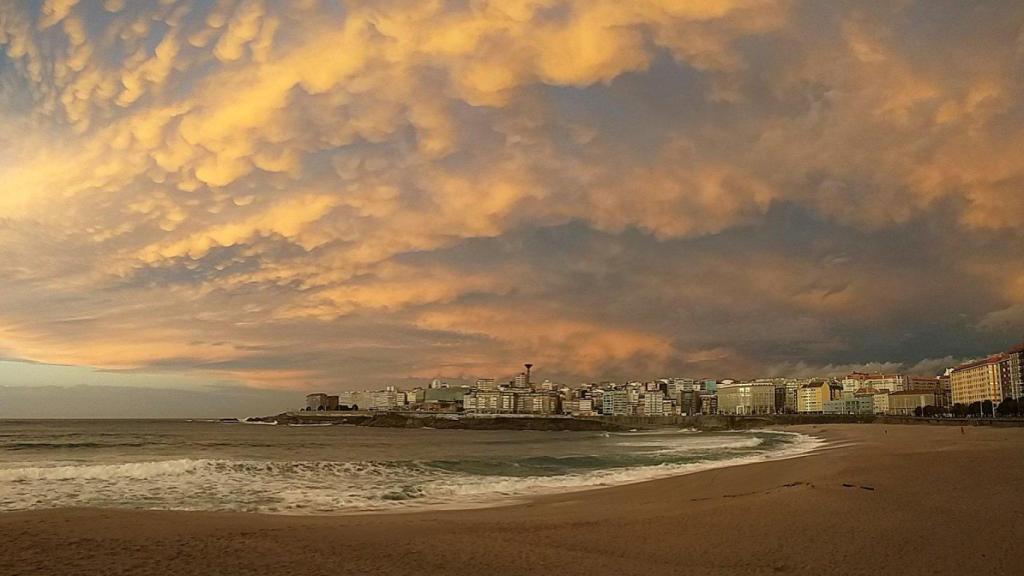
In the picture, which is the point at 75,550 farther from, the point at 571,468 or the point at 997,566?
the point at 571,468

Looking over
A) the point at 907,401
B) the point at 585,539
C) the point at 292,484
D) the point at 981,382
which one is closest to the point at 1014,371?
the point at 981,382

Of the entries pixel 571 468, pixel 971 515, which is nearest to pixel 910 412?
pixel 571 468

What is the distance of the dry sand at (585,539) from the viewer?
6219 millimetres

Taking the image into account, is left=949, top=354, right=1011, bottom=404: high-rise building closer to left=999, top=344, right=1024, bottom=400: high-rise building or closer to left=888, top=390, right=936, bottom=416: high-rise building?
left=999, top=344, right=1024, bottom=400: high-rise building

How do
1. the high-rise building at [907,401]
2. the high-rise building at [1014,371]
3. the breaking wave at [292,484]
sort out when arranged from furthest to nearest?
the high-rise building at [907,401], the high-rise building at [1014,371], the breaking wave at [292,484]

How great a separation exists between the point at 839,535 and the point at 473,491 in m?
10.4

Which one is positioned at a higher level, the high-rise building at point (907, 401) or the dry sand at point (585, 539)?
the dry sand at point (585, 539)

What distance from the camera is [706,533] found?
7824 millimetres

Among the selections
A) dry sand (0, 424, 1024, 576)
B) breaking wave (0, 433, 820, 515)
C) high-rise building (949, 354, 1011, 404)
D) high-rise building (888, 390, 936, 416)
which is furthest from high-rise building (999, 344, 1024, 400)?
dry sand (0, 424, 1024, 576)

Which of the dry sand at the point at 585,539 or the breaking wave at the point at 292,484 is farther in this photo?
the breaking wave at the point at 292,484

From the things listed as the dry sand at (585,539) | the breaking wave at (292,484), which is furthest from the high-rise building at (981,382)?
the dry sand at (585,539)

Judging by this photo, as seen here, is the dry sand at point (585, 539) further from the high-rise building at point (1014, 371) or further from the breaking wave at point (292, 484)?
the high-rise building at point (1014, 371)

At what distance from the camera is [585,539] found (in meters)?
7.63

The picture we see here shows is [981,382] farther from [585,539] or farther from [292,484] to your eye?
[585,539]
